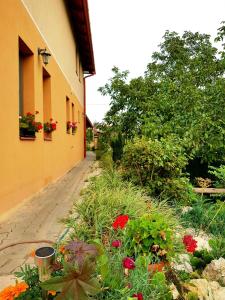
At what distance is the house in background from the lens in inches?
175

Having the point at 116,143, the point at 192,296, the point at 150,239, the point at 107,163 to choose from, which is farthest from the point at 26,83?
the point at 116,143

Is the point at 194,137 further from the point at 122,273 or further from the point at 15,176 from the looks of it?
the point at 122,273

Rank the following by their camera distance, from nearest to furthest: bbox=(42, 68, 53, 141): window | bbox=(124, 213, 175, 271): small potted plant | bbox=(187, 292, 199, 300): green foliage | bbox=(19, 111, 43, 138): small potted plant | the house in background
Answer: bbox=(187, 292, 199, 300): green foliage → bbox=(124, 213, 175, 271): small potted plant → the house in background → bbox=(19, 111, 43, 138): small potted plant → bbox=(42, 68, 53, 141): window

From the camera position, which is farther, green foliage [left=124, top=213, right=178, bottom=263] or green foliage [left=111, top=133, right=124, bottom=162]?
green foliage [left=111, top=133, right=124, bottom=162]

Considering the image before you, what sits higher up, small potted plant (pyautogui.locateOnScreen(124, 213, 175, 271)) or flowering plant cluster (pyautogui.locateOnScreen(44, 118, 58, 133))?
flowering plant cluster (pyautogui.locateOnScreen(44, 118, 58, 133))

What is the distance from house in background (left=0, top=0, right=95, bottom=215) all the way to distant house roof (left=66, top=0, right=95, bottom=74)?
102cm

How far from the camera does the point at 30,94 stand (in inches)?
234

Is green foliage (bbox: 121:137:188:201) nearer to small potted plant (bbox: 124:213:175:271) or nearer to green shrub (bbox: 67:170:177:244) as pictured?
green shrub (bbox: 67:170:177:244)

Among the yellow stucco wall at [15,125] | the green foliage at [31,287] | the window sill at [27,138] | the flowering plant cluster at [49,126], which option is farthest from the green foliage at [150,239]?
the flowering plant cluster at [49,126]

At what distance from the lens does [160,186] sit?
6344 mm

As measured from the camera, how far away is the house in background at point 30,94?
445 cm

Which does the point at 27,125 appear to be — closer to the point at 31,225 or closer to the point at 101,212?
the point at 31,225

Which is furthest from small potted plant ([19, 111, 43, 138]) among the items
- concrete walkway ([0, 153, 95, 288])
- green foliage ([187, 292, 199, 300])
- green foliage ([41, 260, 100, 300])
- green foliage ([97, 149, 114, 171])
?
green foliage ([41, 260, 100, 300])

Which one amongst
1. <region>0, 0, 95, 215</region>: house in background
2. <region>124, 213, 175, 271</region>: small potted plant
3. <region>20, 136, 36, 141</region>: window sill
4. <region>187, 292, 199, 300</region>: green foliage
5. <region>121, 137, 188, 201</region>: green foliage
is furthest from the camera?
<region>121, 137, 188, 201</region>: green foliage
